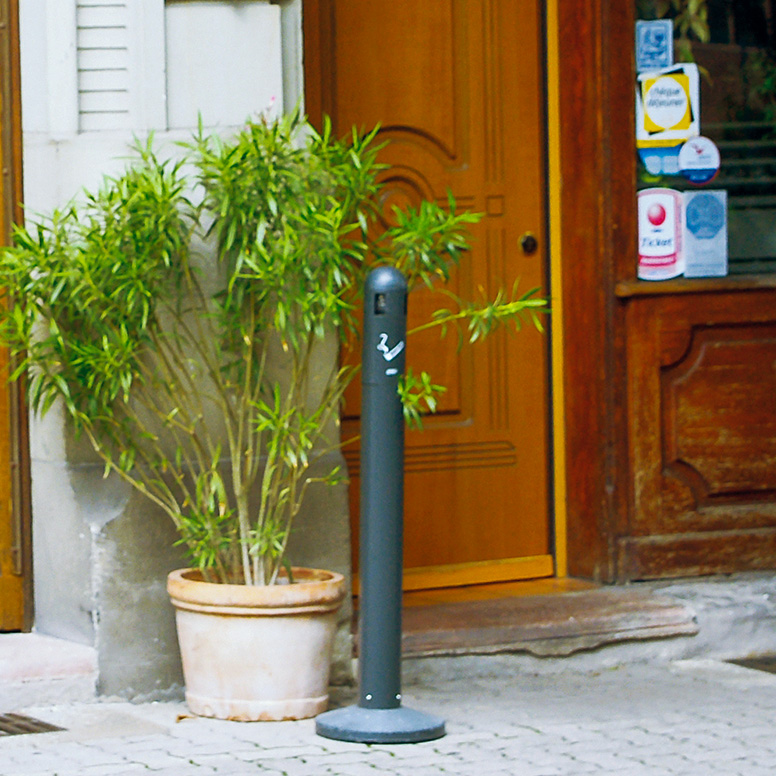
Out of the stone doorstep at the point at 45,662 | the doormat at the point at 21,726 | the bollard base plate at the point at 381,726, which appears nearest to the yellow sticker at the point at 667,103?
the bollard base plate at the point at 381,726

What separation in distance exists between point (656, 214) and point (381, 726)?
2499 mm

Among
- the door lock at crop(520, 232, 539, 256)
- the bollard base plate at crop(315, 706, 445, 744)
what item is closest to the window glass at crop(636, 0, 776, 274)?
the door lock at crop(520, 232, 539, 256)

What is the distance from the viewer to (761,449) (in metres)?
5.90

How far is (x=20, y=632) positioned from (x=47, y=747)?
89cm

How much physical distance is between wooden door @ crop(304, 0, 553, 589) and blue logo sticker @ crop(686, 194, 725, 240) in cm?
56

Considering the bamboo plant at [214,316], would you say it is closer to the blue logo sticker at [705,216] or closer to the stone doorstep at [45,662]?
the stone doorstep at [45,662]

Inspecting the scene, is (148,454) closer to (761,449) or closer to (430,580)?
(430,580)

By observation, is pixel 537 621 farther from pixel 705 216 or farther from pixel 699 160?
pixel 699 160

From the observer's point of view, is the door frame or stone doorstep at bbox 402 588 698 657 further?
the door frame

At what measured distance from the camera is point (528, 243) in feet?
19.2

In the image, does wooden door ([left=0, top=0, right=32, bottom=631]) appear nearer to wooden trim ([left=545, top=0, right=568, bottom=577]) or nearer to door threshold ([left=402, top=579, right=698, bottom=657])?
door threshold ([left=402, top=579, right=698, bottom=657])

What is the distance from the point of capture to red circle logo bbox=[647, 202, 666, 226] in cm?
578

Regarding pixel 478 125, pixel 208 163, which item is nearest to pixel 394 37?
pixel 478 125

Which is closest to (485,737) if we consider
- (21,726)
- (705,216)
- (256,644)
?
(256,644)
